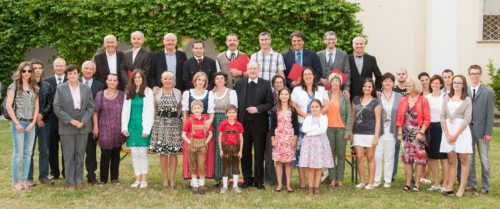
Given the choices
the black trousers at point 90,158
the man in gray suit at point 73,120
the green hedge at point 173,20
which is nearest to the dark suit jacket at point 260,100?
the man in gray suit at point 73,120

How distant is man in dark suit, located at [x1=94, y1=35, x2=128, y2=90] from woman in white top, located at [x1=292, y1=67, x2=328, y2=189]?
101 inches

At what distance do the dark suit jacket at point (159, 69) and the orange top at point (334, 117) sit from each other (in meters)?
2.13

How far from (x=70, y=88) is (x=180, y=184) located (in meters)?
1.99

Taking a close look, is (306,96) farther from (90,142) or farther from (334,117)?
(90,142)

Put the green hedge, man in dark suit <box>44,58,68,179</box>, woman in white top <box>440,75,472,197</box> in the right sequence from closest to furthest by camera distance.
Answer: woman in white top <box>440,75,472,197</box> < man in dark suit <box>44,58,68,179</box> < the green hedge

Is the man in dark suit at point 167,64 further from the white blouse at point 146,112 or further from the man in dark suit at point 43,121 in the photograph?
the man in dark suit at point 43,121

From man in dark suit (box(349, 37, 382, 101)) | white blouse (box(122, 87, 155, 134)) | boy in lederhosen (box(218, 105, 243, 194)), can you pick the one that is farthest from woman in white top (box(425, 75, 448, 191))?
white blouse (box(122, 87, 155, 134))

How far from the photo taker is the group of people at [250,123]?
25.5ft

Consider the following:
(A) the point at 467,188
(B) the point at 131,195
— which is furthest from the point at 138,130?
(A) the point at 467,188

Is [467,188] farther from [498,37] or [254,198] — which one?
[498,37]

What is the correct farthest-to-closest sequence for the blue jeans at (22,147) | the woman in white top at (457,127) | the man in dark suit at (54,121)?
1. the man in dark suit at (54,121)
2. the blue jeans at (22,147)
3. the woman in white top at (457,127)

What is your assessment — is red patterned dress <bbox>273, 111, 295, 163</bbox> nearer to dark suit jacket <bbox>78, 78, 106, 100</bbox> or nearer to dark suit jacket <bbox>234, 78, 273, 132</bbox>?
dark suit jacket <bbox>234, 78, 273, 132</bbox>

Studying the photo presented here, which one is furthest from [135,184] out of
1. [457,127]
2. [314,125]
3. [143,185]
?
[457,127]

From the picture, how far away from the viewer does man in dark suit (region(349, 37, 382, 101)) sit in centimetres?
887
